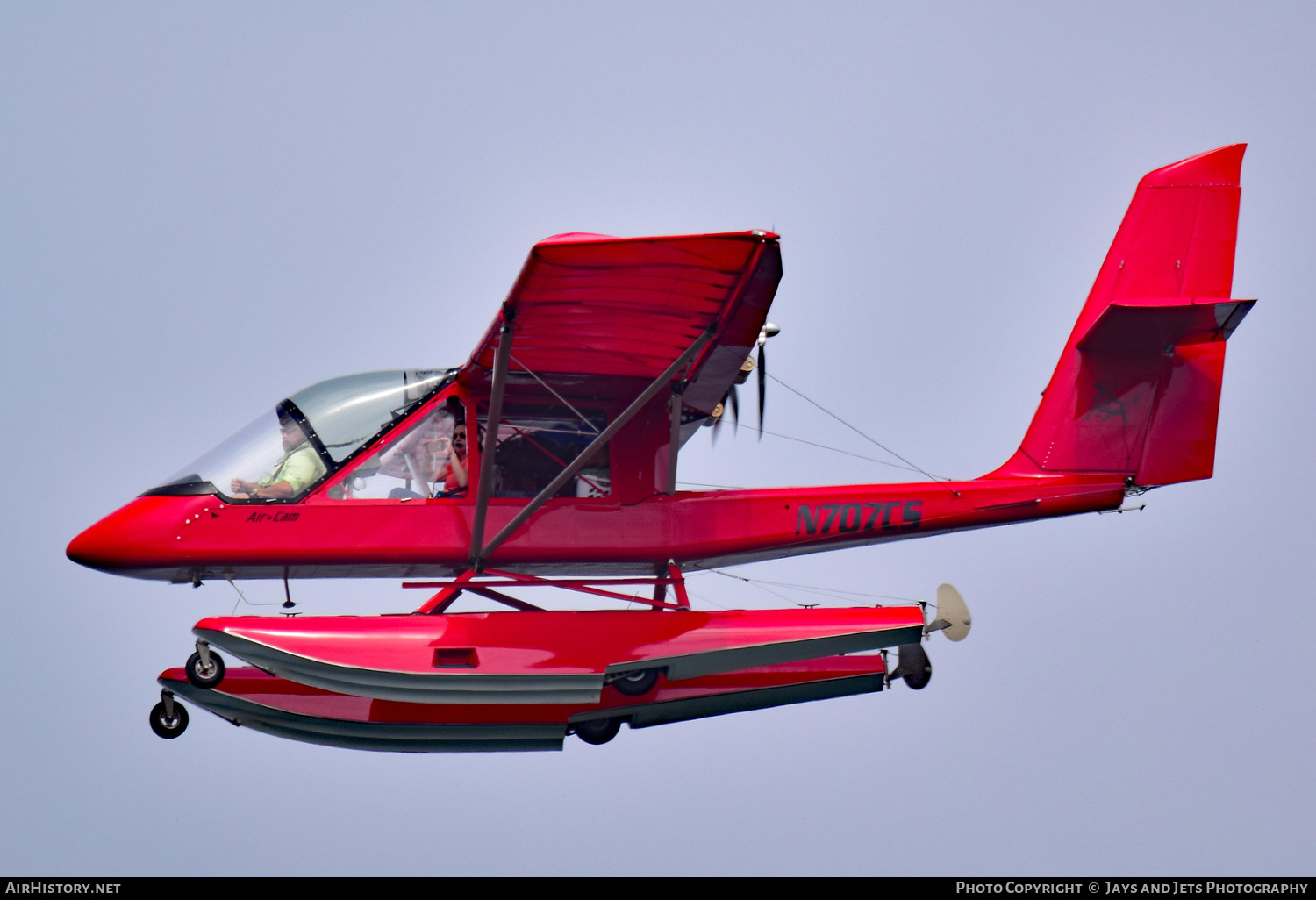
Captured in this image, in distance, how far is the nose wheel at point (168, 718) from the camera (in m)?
11.5

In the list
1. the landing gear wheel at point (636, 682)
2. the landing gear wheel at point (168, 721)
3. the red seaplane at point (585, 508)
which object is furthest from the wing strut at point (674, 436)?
→ the landing gear wheel at point (168, 721)

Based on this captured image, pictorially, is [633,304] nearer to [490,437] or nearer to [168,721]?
[490,437]

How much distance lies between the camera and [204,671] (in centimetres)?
1122

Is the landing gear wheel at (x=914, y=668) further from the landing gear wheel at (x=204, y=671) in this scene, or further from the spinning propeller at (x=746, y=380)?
the landing gear wheel at (x=204, y=671)

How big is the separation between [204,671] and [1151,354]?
326 inches

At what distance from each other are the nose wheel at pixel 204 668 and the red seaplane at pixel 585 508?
0.06 ft

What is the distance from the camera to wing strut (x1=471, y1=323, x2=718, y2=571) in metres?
11.0

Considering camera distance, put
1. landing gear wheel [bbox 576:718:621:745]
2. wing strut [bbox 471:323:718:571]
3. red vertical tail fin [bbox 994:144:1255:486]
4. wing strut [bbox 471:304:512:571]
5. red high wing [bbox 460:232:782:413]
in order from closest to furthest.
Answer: red high wing [bbox 460:232:782:413]
wing strut [bbox 471:304:512:571]
wing strut [bbox 471:323:718:571]
landing gear wheel [bbox 576:718:621:745]
red vertical tail fin [bbox 994:144:1255:486]

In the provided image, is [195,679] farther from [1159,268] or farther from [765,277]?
[1159,268]

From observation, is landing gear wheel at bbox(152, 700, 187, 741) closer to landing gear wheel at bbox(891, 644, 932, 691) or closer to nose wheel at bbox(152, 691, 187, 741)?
nose wheel at bbox(152, 691, 187, 741)

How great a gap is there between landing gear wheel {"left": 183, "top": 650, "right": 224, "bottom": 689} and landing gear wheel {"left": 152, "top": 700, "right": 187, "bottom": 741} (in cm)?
44

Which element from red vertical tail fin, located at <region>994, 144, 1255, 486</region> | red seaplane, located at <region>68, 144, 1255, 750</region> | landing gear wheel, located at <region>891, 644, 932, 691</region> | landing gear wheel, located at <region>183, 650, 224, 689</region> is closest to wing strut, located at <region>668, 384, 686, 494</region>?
red seaplane, located at <region>68, 144, 1255, 750</region>

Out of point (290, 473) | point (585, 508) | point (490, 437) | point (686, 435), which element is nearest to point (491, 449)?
point (490, 437)

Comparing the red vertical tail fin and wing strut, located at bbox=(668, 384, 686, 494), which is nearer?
wing strut, located at bbox=(668, 384, 686, 494)
